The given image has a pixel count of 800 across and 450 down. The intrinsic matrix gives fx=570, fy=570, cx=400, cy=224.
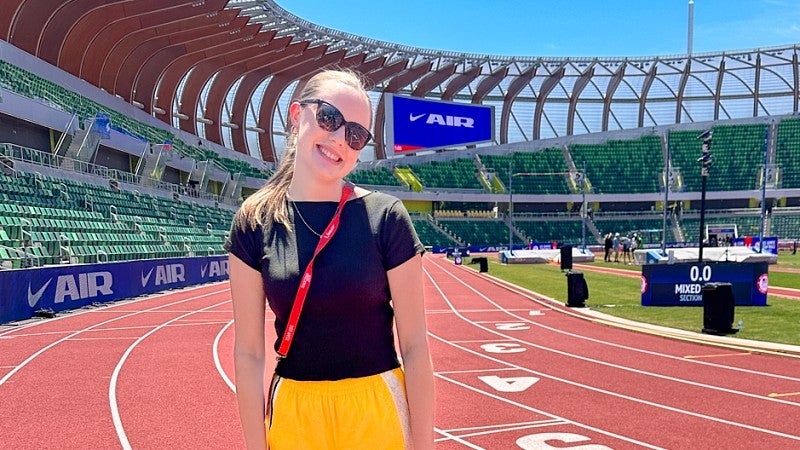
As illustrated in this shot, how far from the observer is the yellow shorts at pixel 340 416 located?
175cm

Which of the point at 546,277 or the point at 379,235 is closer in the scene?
the point at 379,235

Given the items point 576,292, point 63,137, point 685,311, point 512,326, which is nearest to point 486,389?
point 512,326

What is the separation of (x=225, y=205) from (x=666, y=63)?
163ft

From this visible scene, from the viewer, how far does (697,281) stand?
12969mm

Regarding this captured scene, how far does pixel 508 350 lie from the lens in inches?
373

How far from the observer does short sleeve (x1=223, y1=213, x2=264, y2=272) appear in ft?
5.93

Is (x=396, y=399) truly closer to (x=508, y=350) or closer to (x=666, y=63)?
(x=508, y=350)

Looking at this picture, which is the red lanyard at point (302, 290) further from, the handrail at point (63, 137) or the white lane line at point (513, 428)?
the handrail at point (63, 137)

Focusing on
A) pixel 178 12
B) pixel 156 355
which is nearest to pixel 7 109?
pixel 178 12

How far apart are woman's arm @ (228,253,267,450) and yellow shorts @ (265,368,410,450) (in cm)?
6

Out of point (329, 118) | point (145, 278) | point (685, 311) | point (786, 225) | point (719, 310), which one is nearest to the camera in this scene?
point (329, 118)

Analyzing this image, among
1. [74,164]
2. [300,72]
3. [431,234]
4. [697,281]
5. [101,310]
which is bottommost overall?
[101,310]

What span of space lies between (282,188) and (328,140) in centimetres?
25

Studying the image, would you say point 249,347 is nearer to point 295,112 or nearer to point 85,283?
point 295,112
